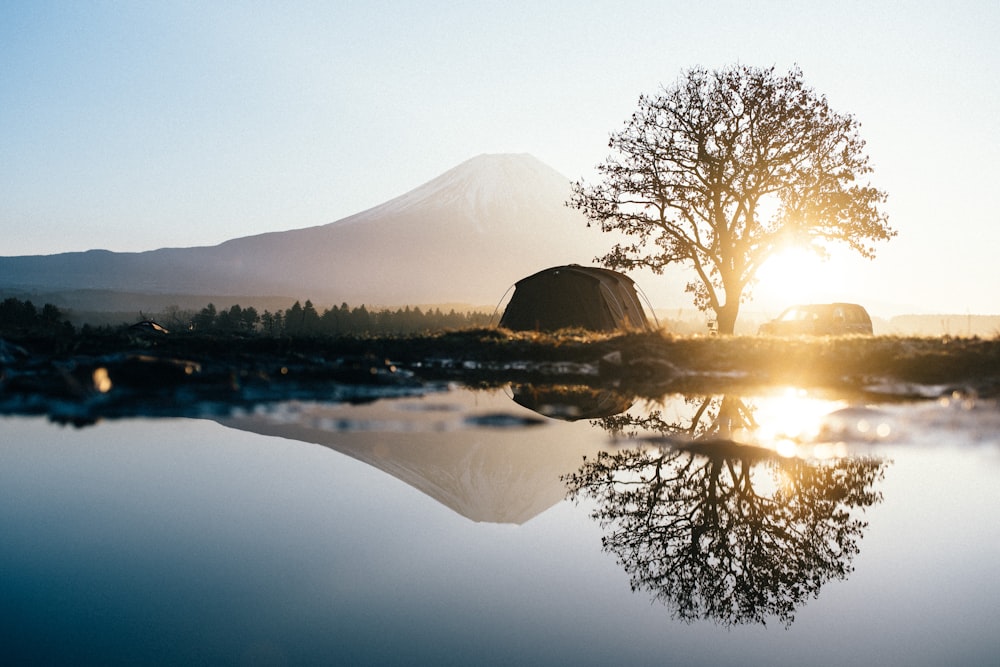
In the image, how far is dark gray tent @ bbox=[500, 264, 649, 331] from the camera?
76.6 feet

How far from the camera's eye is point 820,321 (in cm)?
2345

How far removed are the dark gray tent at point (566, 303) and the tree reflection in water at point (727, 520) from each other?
16.8 meters

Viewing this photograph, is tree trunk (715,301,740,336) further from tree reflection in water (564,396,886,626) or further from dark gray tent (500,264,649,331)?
tree reflection in water (564,396,886,626)

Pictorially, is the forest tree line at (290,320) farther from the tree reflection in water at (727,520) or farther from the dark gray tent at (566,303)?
the tree reflection in water at (727,520)

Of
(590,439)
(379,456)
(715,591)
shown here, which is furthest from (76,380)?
(715,591)

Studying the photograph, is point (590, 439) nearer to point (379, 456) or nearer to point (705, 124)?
point (379, 456)

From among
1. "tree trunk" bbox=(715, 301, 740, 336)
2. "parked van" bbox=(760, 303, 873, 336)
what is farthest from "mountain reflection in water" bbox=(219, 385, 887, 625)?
"tree trunk" bbox=(715, 301, 740, 336)

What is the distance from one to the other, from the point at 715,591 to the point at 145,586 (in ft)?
8.26

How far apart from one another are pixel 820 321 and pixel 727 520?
832 inches

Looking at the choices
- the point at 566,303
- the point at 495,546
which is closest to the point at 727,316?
the point at 566,303

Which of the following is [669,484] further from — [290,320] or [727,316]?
[290,320]

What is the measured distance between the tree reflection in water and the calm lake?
2 cm

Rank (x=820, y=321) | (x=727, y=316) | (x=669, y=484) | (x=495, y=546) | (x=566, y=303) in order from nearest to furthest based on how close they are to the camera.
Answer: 1. (x=495, y=546)
2. (x=669, y=484)
3. (x=820, y=321)
4. (x=566, y=303)
5. (x=727, y=316)

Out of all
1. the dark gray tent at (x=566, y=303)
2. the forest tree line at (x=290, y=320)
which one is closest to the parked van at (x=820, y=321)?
the dark gray tent at (x=566, y=303)
